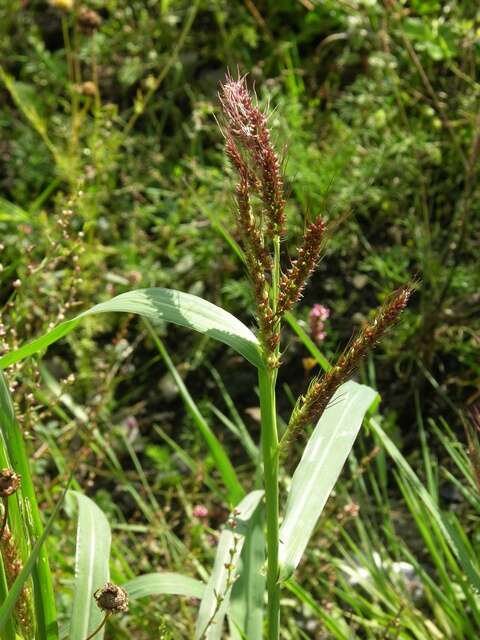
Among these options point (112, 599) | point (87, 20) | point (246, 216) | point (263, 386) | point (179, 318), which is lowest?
point (112, 599)

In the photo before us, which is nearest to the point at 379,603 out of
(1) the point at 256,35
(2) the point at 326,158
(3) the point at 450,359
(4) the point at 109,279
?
(3) the point at 450,359

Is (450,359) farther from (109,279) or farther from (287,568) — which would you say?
(287,568)

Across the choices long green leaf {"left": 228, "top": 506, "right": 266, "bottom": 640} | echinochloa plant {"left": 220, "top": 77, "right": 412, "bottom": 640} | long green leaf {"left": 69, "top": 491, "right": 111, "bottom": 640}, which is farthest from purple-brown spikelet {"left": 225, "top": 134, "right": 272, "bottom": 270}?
long green leaf {"left": 228, "top": 506, "right": 266, "bottom": 640}

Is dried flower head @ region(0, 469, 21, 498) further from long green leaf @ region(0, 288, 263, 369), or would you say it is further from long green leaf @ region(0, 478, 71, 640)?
long green leaf @ region(0, 288, 263, 369)

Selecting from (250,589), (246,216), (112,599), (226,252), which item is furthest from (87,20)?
(112,599)

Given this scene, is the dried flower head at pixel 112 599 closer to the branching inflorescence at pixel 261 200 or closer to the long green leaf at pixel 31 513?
the long green leaf at pixel 31 513

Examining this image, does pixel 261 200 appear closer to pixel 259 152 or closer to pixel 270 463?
pixel 259 152

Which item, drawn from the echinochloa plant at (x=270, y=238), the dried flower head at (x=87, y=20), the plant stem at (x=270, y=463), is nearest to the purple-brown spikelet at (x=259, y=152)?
the echinochloa plant at (x=270, y=238)
